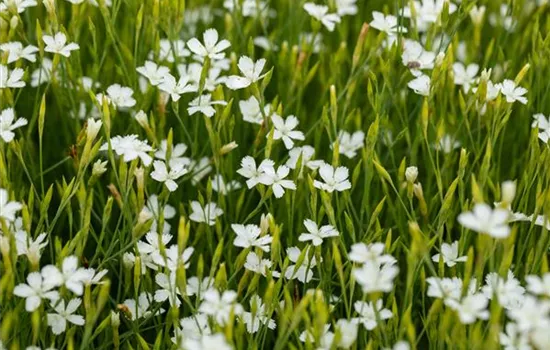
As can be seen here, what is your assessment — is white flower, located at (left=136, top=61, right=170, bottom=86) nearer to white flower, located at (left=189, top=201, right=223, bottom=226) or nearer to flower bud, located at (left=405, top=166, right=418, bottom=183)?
white flower, located at (left=189, top=201, right=223, bottom=226)

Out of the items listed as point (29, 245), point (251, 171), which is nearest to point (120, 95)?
point (251, 171)

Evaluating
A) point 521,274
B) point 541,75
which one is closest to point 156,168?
point 521,274

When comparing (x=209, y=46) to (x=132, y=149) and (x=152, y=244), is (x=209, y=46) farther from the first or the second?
(x=152, y=244)

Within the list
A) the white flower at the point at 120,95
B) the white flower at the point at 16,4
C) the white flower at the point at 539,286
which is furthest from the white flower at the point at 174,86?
the white flower at the point at 539,286

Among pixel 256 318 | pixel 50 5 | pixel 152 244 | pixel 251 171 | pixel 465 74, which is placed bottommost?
pixel 256 318

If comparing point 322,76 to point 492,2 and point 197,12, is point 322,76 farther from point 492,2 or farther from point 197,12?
point 492,2
